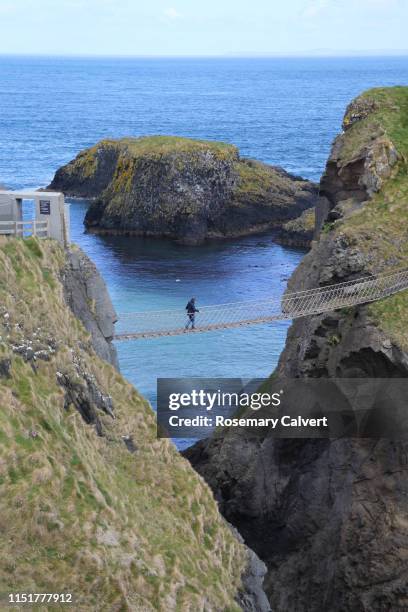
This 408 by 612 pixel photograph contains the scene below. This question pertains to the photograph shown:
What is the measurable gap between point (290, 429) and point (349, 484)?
5055 millimetres

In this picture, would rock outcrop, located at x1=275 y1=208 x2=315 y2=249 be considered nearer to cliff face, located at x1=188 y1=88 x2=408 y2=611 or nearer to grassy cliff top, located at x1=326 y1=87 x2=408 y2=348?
grassy cliff top, located at x1=326 y1=87 x2=408 y2=348

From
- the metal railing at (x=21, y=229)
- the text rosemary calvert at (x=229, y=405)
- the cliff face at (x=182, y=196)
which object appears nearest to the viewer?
the metal railing at (x=21, y=229)

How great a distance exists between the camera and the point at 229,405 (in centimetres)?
5300

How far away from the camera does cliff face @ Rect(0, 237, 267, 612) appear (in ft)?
80.3

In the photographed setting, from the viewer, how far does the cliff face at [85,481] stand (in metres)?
24.5

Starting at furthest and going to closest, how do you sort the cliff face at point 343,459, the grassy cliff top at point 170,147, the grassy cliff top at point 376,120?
the grassy cliff top at point 170,147 < the grassy cliff top at point 376,120 < the cliff face at point 343,459

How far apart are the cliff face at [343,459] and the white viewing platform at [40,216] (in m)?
12.4

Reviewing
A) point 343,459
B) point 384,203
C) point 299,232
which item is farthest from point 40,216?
point 299,232

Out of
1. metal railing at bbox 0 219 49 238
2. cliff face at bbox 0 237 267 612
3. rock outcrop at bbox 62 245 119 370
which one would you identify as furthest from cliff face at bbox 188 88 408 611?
metal railing at bbox 0 219 49 238

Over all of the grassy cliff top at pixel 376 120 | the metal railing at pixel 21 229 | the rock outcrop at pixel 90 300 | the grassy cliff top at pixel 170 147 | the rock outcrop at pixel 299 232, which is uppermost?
the grassy cliff top at pixel 376 120

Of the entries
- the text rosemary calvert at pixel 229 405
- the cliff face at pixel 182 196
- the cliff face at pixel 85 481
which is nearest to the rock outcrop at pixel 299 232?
the cliff face at pixel 182 196

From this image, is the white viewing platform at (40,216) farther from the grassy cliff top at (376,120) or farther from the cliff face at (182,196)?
the cliff face at (182,196)

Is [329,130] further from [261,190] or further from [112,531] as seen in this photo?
[112,531]

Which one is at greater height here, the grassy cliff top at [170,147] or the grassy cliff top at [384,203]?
the grassy cliff top at [384,203]
